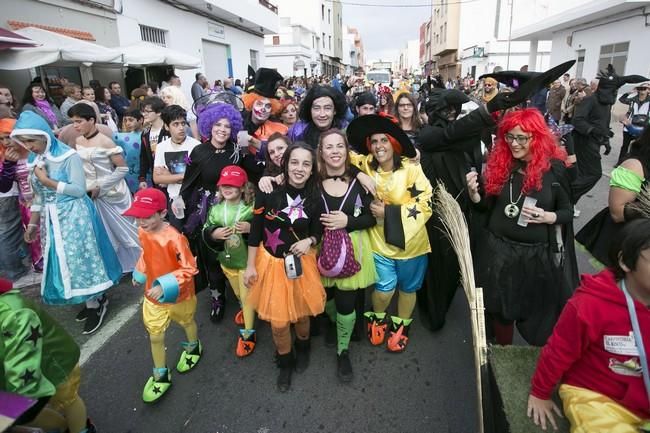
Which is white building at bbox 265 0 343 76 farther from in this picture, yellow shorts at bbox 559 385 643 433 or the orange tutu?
yellow shorts at bbox 559 385 643 433

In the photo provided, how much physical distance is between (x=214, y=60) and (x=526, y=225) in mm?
19074

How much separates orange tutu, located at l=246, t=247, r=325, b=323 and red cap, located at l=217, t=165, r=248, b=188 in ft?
1.81

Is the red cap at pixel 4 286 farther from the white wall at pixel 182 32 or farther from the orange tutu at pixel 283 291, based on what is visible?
the white wall at pixel 182 32

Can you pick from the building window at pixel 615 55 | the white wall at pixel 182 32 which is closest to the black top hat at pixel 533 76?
the white wall at pixel 182 32

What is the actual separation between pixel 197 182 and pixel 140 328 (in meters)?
1.44

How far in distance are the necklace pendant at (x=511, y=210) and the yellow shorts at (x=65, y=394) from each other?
8.91ft

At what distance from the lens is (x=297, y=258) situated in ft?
8.68

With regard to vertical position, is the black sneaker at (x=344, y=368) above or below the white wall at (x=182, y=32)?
below

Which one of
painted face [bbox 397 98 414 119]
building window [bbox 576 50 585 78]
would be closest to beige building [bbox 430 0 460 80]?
building window [bbox 576 50 585 78]

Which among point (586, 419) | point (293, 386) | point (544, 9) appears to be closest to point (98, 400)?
point (293, 386)

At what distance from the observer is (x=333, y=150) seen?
2662mm

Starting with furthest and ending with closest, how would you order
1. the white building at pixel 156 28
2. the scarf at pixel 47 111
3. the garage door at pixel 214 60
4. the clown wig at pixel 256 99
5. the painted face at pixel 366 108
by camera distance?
the garage door at pixel 214 60
the white building at pixel 156 28
the scarf at pixel 47 111
the painted face at pixel 366 108
the clown wig at pixel 256 99

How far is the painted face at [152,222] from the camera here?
2.56 meters

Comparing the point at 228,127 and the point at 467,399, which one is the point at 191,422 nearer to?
the point at 467,399
